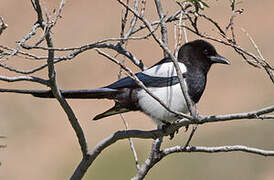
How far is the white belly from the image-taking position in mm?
4109

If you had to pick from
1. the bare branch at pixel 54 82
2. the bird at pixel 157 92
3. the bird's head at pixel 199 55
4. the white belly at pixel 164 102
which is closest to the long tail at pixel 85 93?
the bird at pixel 157 92

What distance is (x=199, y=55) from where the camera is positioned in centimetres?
450

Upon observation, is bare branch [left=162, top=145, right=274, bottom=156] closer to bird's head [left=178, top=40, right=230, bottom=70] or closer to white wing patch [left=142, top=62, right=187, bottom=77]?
white wing patch [left=142, top=62, right=187, bottom=77]

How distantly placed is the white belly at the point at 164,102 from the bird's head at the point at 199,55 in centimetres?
30

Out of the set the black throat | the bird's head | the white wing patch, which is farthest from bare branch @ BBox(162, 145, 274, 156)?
the bird's head

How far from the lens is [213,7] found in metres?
11.7

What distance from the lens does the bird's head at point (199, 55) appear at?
4.46 m

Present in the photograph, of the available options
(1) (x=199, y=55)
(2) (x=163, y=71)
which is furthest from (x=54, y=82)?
(1) (x=199, y=55)

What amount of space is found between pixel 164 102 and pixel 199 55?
0.48m

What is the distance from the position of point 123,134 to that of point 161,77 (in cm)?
81

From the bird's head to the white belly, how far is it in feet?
1.00

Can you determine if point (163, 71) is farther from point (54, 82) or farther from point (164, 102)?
point (54, 82)

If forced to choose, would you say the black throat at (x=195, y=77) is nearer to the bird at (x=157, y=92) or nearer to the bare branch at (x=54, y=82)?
the bird at (x=157, y=92)

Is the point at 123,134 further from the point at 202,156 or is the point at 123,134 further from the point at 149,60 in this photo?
the point at 149,60
